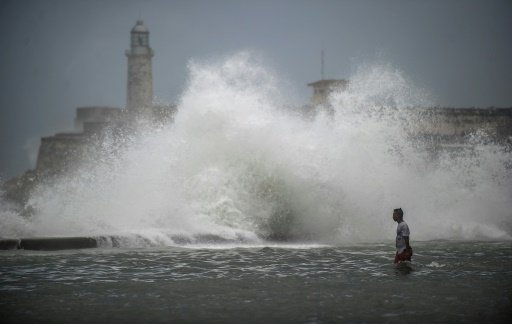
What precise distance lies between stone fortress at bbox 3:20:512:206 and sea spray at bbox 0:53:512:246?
751 inches

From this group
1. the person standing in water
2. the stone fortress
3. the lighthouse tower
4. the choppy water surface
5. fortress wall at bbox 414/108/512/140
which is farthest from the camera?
the lighthouse tower

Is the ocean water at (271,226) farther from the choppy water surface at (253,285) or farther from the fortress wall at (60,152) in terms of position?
the fortress wall at (60,152)

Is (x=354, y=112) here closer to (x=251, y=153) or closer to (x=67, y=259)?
(x=251, y=153)

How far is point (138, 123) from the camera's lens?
46250 mm

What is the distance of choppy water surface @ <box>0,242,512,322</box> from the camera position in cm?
630

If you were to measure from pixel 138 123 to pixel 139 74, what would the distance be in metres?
9.06

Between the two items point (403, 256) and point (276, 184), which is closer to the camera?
point (403, 256)

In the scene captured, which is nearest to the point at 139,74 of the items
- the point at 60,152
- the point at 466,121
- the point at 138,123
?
the point at 138,123

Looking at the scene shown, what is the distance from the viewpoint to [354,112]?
674 inches

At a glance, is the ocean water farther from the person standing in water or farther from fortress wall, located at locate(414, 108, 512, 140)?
fortress wall, located at locate(414, 108, 512, 140)

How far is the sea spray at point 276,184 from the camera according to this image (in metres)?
13.8

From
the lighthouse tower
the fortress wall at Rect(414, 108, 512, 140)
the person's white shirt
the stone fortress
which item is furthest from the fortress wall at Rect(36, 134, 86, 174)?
the person's white shirt

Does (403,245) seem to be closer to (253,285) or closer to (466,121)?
(253,285)

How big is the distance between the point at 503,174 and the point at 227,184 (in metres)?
7.59
